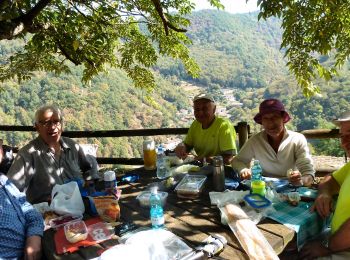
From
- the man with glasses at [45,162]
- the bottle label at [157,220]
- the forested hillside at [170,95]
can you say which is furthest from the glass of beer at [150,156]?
the forested hillside at [170,95]

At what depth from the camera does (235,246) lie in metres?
1.51

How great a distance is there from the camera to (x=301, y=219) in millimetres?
1734

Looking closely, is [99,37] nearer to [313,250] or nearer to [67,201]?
[67,201]

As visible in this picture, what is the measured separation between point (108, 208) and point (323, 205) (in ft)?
4.34

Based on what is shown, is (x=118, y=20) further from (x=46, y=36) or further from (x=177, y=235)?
(x=177, y=235)

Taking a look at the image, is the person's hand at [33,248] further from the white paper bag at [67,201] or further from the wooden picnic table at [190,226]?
the white paper bag at [67,201]

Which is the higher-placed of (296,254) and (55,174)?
(55,174)

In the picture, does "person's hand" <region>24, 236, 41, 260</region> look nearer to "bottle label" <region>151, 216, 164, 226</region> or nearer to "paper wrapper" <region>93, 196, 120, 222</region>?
"paper wrapper" <region>93, 196, 120, 222</region>

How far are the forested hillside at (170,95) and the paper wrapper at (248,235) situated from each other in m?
7.10

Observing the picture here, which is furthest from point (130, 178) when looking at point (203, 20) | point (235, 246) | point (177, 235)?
point (203, 20)

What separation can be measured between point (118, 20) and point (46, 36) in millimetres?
3049

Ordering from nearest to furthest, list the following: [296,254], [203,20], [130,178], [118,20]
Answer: [296,254] < [130,178] < [118,20] < [203,20]

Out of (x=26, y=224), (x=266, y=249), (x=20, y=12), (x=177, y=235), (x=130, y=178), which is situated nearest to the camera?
(x=266, y=249)

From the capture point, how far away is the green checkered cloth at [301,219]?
1.69 metres
